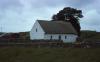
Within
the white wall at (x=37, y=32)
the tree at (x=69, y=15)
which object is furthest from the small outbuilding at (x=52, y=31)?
the tree at (x=69, y=15)

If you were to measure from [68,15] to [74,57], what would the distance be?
6302 cm

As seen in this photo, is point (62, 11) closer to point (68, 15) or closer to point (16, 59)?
point (68, 15)

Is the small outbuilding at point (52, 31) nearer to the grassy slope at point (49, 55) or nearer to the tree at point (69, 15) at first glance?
the tree at point (69, 15)

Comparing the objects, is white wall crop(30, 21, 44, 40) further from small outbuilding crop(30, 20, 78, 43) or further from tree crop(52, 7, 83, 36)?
tree crop(52, 7, 83, 36)

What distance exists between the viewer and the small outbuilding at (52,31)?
69375 millimetres

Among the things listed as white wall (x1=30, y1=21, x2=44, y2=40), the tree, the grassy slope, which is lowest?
the grassy slope

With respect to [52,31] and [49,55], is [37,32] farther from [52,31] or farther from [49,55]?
[49,55]

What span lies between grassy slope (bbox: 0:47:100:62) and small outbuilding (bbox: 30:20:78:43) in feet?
104

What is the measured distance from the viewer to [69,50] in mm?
32500

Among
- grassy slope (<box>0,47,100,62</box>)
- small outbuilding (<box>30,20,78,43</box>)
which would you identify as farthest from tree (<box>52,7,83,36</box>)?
grassy slope (<box>0,47,100,62</box>)

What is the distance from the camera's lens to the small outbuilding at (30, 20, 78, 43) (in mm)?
69375

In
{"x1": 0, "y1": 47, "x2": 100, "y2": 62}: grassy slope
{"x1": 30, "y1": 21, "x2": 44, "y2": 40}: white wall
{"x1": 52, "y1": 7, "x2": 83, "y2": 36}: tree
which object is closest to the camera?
{"x1": 0, "y1": 47, "x2": 100, "y2": 62}: grassy slope

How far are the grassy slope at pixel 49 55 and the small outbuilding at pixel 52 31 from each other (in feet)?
104

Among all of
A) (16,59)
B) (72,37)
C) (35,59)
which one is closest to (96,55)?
(35,59)
